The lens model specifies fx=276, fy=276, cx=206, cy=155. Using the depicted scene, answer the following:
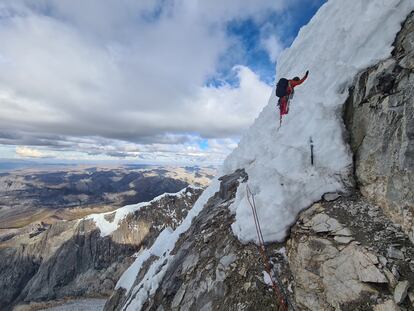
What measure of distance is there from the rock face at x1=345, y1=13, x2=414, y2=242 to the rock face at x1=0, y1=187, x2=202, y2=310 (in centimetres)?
A: 9646

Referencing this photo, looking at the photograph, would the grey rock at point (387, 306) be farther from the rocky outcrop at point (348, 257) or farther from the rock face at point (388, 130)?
the rock face at point (388, 130)

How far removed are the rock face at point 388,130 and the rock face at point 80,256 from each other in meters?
96.5

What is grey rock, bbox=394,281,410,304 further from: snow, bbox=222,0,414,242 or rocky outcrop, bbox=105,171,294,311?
snow, bbox=222,0,414,242

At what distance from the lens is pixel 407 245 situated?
7570mm

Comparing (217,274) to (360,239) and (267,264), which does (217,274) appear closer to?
(267,264)

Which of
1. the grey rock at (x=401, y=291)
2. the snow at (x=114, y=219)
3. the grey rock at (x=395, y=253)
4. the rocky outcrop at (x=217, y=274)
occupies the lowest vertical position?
the snow at (x=114, y=219)

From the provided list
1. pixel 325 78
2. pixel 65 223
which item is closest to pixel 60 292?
pixel 65 223

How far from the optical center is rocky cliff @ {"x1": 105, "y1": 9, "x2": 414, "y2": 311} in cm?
754

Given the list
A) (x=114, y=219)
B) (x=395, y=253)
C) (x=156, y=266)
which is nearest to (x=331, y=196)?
(x=395, y=253)

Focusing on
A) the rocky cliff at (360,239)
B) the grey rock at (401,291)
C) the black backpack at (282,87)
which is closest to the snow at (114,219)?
Answer: the black backpack at (282,87)

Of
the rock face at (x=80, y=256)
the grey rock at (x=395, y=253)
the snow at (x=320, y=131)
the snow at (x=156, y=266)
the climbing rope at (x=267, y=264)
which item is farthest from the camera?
the rock face at (x=80, y=256)

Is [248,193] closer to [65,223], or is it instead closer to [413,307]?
[413,307]

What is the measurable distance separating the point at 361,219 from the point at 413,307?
2673 millimetres

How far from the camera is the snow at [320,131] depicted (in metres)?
10.5
